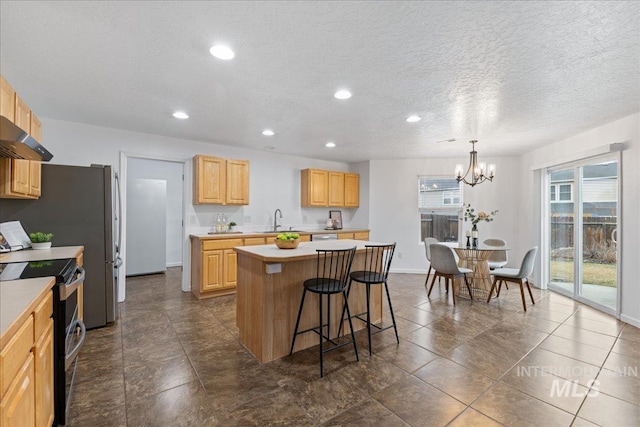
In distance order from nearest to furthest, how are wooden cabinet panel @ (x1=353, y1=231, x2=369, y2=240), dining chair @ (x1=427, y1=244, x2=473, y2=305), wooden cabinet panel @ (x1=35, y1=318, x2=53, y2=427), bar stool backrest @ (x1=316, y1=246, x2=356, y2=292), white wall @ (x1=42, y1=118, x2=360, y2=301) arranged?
wooden cabinet panel @ (x1=35, y1=318, x2=53, y2=427) → bar stool backrest @ (x1=316, y1=246, x2=356, y2=292) → white wall @ (x1=42, y1=118, x2=360, y2=301) → dining chair @ (x1=427, y1=244, x2=473, y2=305) → wooden cabinet panel @ (x1=353, y1=231, x2=369, y2=240)

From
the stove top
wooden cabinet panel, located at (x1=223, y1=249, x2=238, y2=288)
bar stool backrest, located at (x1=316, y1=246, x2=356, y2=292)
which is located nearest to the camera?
the stove top

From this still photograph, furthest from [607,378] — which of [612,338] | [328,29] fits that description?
[328,29]

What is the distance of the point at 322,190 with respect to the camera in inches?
233

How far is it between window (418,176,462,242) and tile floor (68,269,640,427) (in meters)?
2.73

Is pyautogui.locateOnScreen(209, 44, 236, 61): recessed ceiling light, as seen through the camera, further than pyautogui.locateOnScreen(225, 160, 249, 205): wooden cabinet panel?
No

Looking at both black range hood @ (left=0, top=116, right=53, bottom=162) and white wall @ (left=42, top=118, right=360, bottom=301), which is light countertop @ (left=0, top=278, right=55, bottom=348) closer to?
black range hood @ (left=0, top=116, right=53, bottom=162)

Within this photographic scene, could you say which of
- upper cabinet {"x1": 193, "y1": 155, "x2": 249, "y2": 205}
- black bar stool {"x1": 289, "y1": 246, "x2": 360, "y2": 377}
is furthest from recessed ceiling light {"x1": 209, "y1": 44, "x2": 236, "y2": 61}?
upper cabinet {"x1": 193, "y1": 155, "x2": 249, "y2": 205}

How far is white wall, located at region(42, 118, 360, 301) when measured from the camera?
12.4 ft

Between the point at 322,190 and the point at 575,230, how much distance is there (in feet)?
13.4

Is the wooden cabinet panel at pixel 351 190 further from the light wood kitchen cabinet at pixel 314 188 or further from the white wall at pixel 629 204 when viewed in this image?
the white wall at pixel 629 204

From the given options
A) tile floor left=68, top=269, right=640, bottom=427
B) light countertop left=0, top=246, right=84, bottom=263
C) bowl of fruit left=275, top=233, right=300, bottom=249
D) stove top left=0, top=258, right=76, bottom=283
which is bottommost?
tile floor left=68, top=269, right=640, bottom=427

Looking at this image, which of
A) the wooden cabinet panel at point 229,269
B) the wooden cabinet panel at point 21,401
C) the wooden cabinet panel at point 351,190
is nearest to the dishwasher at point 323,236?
the wooden cabinet panel at point 351,190

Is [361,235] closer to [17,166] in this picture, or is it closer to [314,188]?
[314,188]

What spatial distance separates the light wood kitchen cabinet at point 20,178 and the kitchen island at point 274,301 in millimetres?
1905
